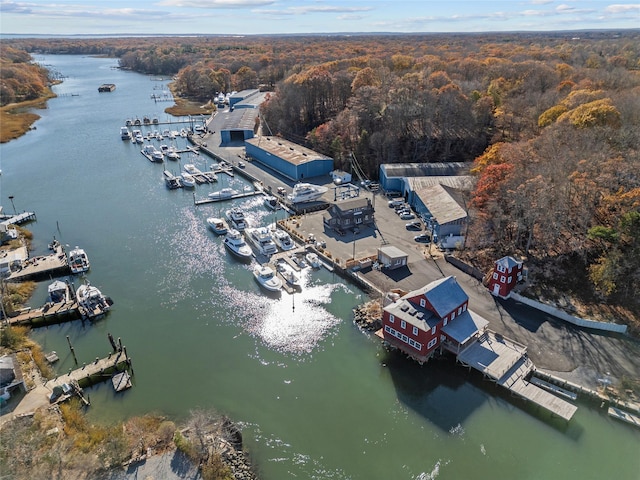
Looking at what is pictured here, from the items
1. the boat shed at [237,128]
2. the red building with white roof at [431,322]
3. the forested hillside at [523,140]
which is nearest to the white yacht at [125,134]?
the boat shed at [237,128]

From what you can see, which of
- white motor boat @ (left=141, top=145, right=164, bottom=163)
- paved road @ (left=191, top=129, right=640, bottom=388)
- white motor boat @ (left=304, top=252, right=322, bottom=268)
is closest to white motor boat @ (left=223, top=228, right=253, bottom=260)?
white motor boat @ (left=304, top=252, right=322, bottom=268)

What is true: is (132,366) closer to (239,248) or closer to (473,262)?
(239,248)

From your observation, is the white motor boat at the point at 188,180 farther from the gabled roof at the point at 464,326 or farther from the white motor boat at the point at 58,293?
the gabled roof at the point at 464,326

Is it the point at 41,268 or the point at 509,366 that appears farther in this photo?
the point at 41,268

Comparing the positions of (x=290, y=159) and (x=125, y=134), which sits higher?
(x=290, y=159)

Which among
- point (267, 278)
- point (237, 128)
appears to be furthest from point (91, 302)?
point (237, 128)

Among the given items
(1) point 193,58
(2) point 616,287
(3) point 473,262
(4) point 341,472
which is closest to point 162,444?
(4) point 341,472

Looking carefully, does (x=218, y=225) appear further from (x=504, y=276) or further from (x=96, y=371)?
(x=504, y=276)
